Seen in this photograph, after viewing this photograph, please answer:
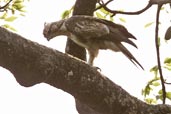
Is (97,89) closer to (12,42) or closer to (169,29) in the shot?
(12,42)

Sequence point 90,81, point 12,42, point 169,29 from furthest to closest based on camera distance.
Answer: point 169,29 → point 90,81 → point 12,42

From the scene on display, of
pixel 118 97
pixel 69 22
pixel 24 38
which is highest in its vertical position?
pixel 24 38

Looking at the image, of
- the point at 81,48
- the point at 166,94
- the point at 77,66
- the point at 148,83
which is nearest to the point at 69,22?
the point at 81,48

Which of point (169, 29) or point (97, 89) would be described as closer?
point (97, 89)

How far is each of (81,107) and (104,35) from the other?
1058 mm

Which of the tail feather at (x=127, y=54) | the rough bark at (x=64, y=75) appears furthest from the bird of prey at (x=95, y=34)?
the rough bark at (x=64, y=75)

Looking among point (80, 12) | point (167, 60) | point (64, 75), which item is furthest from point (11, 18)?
point (64, 75)

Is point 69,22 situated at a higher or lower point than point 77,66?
lower

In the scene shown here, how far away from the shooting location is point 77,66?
10.2ft

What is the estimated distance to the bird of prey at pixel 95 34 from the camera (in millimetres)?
4492

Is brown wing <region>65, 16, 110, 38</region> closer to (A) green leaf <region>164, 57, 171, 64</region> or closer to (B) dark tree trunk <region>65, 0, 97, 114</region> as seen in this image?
(B) dark tree trunk <region>65, 0, 97, 114</region>

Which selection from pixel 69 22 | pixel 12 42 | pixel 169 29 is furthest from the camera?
pixel 69 22

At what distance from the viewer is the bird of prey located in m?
4.49

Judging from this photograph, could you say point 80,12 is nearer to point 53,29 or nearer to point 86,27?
point 86,27
